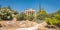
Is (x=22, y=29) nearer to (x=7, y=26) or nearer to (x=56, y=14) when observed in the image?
(x=7, y=26)

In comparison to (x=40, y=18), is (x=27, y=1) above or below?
above

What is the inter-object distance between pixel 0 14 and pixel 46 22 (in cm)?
64

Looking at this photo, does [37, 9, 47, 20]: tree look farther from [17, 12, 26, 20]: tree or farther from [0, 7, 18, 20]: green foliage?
[0, 7, 18, 20]: green foliage

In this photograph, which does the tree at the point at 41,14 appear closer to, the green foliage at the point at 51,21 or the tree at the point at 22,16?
the green foliage at the point at 51,21

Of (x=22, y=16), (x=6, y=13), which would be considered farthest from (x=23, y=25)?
(x=6, y=13)

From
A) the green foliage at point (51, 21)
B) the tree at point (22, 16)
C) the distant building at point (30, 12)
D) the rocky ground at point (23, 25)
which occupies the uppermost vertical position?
the distant building at point (30, 12)

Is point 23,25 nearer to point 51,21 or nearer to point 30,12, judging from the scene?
point 30,12

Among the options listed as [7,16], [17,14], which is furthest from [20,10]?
[7,16]

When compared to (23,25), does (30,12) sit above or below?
above

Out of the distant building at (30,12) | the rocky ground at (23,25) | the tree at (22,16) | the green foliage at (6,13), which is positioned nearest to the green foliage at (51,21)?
the rocky ground at (23,25)

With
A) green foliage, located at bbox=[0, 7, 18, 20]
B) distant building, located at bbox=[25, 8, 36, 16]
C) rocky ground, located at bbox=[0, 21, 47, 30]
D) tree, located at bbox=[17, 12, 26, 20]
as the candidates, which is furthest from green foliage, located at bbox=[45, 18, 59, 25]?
green foliage, located at bbox=[0, 7, 18, 20]

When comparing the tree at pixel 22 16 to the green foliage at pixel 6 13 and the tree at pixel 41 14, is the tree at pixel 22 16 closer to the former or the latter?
the green foliage at pixel 6 13

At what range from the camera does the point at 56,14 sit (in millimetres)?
1897

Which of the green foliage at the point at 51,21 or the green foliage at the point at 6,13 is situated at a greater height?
the green foliage at the point at 6,13
